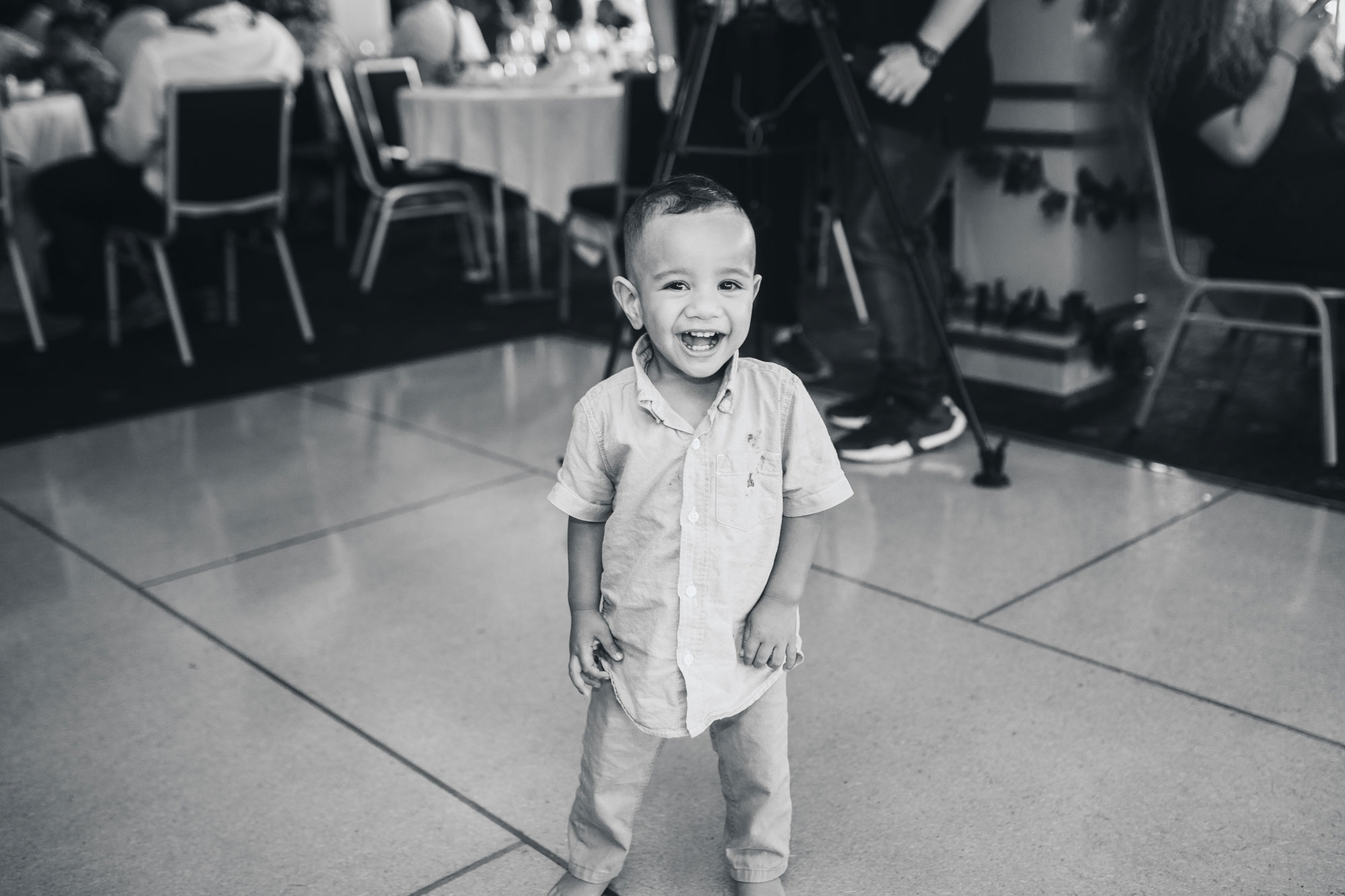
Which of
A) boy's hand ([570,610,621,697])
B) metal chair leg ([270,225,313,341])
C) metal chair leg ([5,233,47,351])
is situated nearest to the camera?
boy's hand ([570,610,621,697])

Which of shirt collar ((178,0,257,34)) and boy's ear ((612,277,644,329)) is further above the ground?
shirt collar ((178,0,257,34))

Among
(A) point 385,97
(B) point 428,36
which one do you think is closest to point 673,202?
(A) point 385,97

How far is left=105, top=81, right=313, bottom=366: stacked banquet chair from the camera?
159 inches

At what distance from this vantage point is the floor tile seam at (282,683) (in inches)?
64.0

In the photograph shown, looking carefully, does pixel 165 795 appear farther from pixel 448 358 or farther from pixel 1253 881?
pixel 448 358

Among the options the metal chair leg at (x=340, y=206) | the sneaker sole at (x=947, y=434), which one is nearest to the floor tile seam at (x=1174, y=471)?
the sneaker sole at (x=947, y=434)

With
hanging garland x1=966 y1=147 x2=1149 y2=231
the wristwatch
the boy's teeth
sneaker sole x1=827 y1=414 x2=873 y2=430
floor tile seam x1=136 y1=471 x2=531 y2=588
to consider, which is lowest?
A: floor tile seam x1=136 y1=471 x2=531 y2=588

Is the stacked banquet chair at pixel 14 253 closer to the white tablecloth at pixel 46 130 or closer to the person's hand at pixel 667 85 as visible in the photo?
the white tablecloth at pixel 46 130

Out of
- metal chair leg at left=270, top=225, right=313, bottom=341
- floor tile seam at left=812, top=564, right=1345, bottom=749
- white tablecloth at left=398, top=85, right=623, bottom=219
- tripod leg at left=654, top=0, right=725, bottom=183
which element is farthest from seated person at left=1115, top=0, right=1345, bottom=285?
metal chair leg at left=270, top=225, right=313, bottom=341

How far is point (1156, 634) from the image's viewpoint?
208 cm

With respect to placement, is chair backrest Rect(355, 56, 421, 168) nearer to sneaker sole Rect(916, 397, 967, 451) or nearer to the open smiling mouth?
sneaker sole Rect(916, 397, 967, 451)

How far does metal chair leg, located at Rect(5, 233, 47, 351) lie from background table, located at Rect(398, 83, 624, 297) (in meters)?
1.48

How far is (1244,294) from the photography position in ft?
10.5

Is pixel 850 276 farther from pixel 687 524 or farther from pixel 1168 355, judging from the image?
pixel 687 524
